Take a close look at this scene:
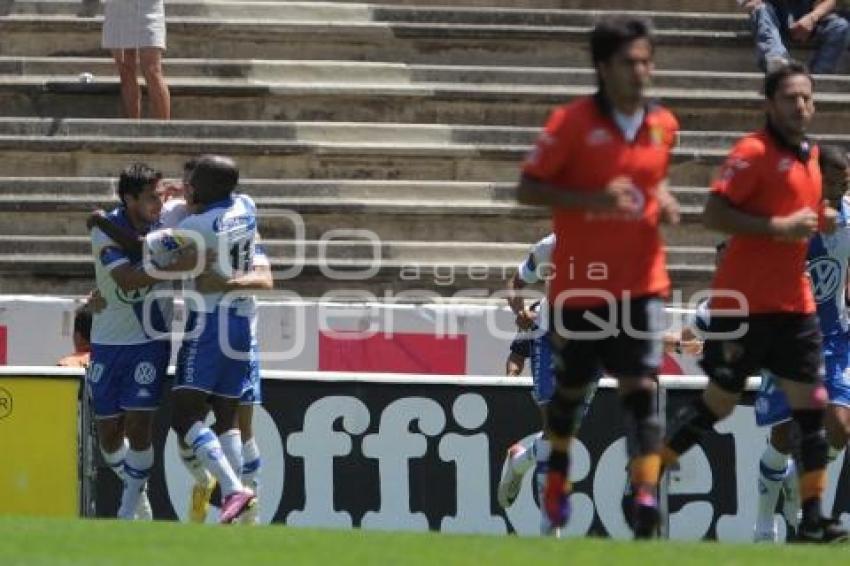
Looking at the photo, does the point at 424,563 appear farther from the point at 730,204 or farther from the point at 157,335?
the point at 157,335

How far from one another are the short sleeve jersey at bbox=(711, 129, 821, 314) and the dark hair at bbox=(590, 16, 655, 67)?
1.11 metres

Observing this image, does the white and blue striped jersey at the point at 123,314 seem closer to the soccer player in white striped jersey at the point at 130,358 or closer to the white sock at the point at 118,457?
the soccer player in white striped jersey at the point at 130,358

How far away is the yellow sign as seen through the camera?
1476 centimetres

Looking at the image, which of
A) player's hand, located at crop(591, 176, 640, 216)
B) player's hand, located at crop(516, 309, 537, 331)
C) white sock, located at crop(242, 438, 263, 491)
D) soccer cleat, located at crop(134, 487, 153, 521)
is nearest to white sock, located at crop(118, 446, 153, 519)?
soccer cleat, located at crop(134, 487, 153, 521)

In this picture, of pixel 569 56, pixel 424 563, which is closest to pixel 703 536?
pixel 424 563

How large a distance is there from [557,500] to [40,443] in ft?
18.0

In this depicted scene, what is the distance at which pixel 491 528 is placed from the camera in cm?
1477

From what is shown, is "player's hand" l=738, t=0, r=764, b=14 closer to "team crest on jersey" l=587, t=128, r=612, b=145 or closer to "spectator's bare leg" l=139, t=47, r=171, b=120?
"spectator's bare leg" l=139, t=47, r=171, b=120

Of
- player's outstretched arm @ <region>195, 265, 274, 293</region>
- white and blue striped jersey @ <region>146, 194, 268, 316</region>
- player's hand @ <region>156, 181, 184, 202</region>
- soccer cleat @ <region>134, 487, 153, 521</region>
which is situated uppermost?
player's hand @ <region>156, 181, 184, 202</region>

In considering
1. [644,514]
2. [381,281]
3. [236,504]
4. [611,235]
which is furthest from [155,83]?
[644,514]

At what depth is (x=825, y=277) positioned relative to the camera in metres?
13.3

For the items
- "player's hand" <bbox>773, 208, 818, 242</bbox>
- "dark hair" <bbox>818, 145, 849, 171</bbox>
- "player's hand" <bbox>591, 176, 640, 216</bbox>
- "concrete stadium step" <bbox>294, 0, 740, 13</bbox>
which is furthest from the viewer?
"concrete stadium step" <bbox>294, 0, 740, 13</bbox>

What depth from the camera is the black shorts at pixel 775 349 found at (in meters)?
11.0

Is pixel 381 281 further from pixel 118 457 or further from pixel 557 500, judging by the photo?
pixel 557 500
